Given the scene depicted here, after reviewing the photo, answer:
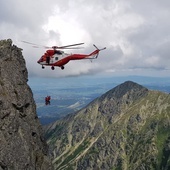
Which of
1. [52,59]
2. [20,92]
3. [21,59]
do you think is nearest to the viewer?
[52,59]

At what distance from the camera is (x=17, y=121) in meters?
89.6

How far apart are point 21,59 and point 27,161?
1345 inches

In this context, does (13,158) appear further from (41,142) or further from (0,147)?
(41,142)

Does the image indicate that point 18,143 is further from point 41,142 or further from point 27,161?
point 41,142

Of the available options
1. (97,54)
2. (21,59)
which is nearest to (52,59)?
(97,54)

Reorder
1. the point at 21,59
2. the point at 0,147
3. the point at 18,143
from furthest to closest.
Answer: the point at 21,59 < the point at 18,143 < the point at 0,147

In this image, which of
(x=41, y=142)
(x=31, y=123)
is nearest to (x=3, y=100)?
(x=31, y=123)

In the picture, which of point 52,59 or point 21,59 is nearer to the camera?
point 52,59

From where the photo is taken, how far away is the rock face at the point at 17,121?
84375 millimetres

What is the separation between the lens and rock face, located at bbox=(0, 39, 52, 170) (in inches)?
3322

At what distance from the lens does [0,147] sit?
8144cm

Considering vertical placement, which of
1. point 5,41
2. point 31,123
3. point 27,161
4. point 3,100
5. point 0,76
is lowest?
point 27,161

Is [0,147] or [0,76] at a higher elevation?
[0,76]

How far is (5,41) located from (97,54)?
128 feet
